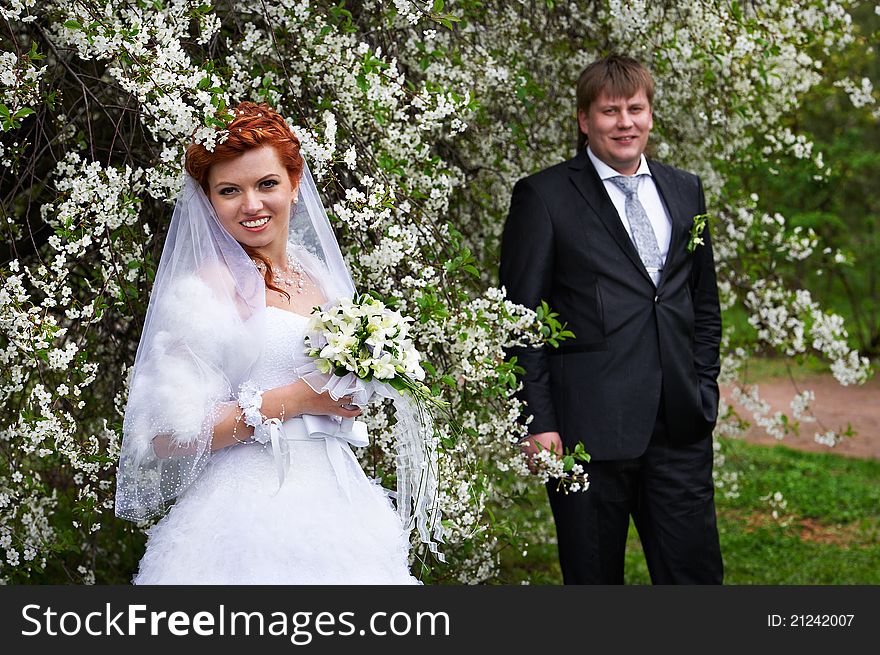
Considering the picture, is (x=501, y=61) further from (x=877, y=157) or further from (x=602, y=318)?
(x=877, y=157)

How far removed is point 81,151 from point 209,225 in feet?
4.18

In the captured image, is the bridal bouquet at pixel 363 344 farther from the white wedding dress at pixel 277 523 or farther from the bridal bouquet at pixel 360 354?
the white wedding dress at pixel 277 523

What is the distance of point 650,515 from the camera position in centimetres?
353

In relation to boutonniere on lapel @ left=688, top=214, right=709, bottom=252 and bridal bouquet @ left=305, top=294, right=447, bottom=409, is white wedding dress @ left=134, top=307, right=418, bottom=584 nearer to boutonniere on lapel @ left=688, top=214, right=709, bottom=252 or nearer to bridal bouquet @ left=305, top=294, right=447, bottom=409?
bridal bouquet @ left=305, top=294, right=447, bottom=409

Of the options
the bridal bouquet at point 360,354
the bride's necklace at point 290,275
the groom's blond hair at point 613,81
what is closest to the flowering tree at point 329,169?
the bride's necklace at point 290,275

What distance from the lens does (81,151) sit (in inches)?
137

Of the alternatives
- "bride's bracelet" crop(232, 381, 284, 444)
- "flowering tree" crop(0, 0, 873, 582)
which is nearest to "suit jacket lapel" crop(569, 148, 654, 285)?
"flowering tree" crop(0, 0, 873, 582)

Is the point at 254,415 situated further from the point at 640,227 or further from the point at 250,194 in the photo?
the point at 640,227

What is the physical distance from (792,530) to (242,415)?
515 centimetres

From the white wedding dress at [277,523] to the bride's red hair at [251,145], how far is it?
14.0 inches

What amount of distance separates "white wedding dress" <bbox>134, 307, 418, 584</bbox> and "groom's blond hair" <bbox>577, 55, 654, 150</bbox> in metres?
1.55

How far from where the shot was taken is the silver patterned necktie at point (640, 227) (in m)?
3.50

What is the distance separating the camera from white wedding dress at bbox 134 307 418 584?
227 centimetres

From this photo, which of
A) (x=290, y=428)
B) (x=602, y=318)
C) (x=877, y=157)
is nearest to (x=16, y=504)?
(x=290, y=428)
